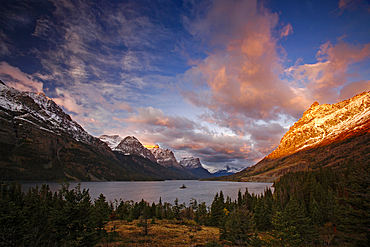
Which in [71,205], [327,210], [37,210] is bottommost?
[327,210]

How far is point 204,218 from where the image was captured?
71812mm

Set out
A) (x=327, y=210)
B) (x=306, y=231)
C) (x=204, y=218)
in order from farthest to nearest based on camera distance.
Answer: (x=204, y=218) < (x=327, y=210) < (x=306, y=231)

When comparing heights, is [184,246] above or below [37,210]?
below

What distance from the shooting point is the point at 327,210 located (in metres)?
53.7

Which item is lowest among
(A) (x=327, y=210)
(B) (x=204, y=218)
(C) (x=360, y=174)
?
(B) (x=204, y=218)

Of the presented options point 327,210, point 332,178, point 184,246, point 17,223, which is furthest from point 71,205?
point 332,178

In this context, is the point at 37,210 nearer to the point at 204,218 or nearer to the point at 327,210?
the point at 204,218

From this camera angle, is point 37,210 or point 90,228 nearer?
point 90,228

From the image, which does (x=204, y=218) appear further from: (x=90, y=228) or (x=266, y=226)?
(x=90, y=228)

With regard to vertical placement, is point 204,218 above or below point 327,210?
below

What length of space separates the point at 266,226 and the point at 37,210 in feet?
208

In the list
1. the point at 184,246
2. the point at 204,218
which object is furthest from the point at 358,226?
the point at 204,218

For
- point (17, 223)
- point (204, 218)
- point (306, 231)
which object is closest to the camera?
point (17, 223)

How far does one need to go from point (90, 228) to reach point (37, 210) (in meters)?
14.5
